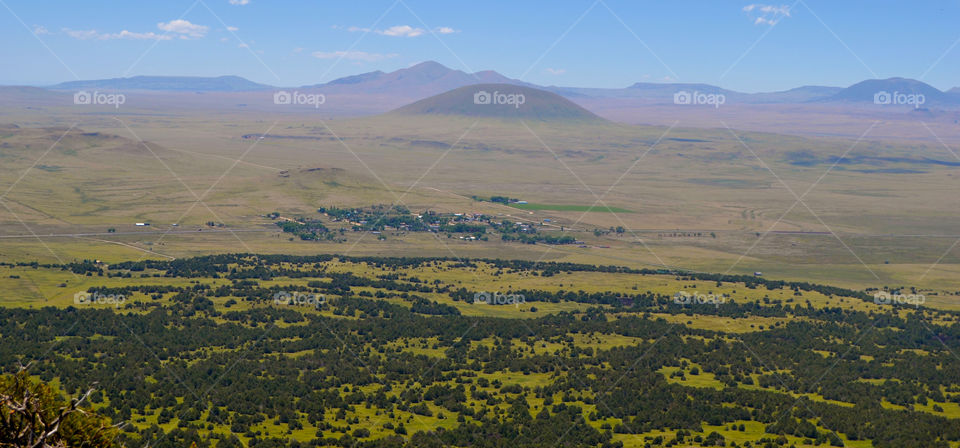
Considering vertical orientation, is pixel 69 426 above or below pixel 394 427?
above

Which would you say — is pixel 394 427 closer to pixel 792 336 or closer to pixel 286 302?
pixel 286 302

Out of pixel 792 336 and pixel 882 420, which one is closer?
pixel 882 420

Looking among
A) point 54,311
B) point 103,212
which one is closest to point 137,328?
point 54,311

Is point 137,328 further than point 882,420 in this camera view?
Yes

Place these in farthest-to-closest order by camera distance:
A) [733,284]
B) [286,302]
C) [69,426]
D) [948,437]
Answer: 1. [733,284]
2. [286,302]
3. [948,437]
4. [69,426]

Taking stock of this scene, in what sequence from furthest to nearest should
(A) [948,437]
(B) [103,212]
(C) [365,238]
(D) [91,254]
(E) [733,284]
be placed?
(B) [103,212], (C) [365,238], (D) [91,254], (E) [733,284], (A) [948,437]

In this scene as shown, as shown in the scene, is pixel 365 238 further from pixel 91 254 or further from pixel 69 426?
pixel 69 426

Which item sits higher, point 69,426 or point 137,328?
point 69,426

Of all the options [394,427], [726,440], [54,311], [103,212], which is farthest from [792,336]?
[103,212]

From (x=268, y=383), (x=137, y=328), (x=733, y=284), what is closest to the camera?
(x=268, y=383)
